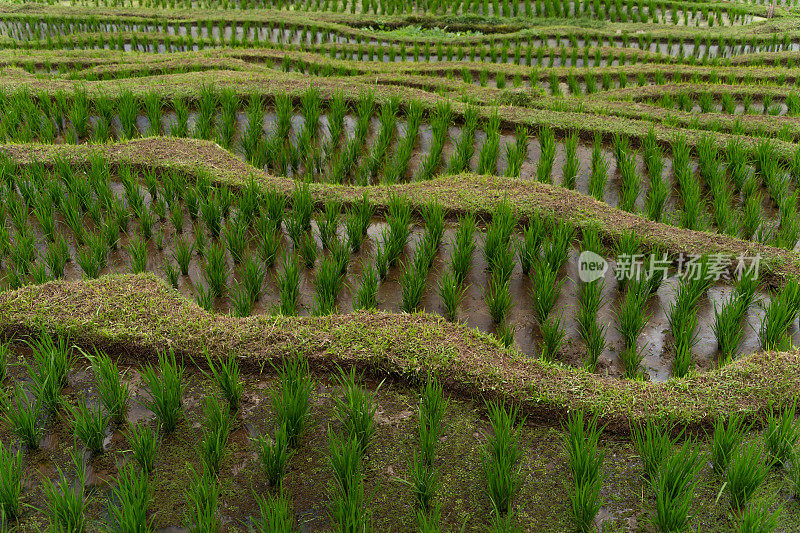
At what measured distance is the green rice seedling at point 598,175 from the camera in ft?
14.3

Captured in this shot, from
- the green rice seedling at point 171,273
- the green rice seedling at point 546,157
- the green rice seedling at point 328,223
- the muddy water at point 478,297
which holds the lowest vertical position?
the muddy water at point 478,297

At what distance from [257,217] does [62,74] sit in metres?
5.18

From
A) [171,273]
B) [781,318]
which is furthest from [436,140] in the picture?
[781,318]

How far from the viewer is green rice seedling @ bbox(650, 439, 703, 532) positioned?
6.52 feet

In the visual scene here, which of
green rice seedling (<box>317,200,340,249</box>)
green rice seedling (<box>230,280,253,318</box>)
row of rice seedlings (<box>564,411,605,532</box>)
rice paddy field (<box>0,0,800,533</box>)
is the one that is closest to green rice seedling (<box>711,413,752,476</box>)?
rice paddy field (<box>0,0,800,533</box>)

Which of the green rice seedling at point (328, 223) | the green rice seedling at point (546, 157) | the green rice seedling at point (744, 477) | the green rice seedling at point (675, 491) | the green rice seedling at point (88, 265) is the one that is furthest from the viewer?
the green rice seedling at point (546, 157)

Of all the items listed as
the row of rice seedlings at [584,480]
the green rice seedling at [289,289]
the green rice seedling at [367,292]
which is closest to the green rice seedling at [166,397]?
the green rice seedling at [289,289]

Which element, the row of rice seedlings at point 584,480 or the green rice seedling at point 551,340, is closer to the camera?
the row of rice seedlings at point 584,480

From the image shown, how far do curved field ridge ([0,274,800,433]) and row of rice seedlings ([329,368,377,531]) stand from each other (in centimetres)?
29

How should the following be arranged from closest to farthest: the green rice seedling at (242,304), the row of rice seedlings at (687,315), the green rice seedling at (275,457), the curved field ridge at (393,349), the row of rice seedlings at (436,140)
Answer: the green rice seedling at (275,457) < the curved field ridge at (393,349) < the row of rice seedlings at (687,315) < the green rice seedling at (242,304) < the row of rice seedlings at (436,140)

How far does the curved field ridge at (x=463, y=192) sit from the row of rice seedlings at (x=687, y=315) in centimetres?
29

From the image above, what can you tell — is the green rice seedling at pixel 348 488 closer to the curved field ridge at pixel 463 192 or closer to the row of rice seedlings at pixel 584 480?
the row of rice seedlings at pixel 584 480

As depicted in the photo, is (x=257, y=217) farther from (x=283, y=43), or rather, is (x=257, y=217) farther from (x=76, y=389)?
(x=283, y=43)

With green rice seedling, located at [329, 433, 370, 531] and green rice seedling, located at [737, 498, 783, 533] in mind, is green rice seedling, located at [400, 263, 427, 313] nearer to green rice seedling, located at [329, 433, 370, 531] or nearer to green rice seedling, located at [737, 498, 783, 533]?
green rice seedling, located at [329, 433, 370, 531]
